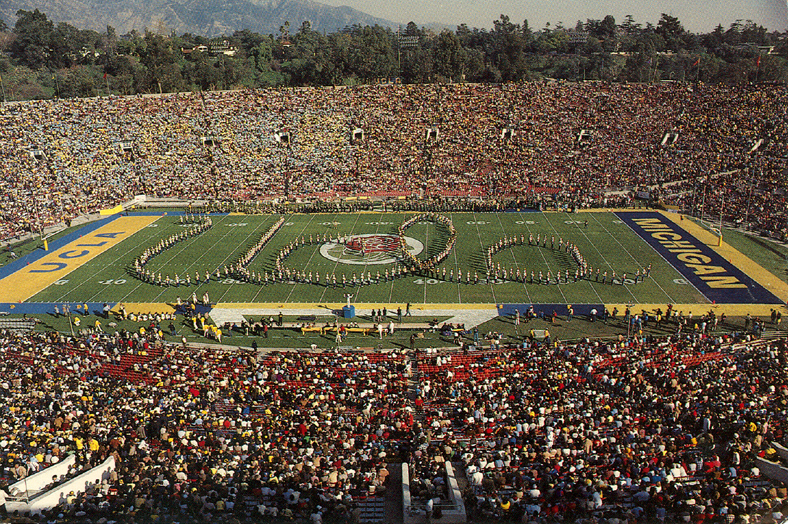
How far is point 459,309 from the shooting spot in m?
28.6

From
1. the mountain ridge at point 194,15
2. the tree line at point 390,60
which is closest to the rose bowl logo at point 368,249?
the mountain ridge at point 194,15

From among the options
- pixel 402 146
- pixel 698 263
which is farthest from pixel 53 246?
pixel 698 263

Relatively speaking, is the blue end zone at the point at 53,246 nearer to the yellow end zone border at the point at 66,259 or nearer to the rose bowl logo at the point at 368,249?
the yellow end zone border at the point at 66,259

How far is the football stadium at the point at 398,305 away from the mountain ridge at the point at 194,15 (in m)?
15.1

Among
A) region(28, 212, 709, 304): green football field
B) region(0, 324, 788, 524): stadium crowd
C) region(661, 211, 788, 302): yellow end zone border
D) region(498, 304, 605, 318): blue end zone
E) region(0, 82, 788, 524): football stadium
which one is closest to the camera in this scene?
region(0, 324, 788, 524): stadium crowd

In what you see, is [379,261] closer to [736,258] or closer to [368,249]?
[368,249]

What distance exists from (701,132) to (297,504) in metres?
52.0

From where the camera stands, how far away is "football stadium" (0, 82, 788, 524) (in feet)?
44.4

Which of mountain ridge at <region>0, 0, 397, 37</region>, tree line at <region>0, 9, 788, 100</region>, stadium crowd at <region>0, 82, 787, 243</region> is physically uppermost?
mountain ridge at <region>0, 0, 397, 37</region>

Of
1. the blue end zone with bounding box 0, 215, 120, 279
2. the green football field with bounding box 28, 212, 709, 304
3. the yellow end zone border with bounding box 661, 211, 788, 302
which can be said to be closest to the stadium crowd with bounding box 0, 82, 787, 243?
the blue end zone with bounding box 0, 215, 120, 279

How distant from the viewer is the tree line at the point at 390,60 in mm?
71938

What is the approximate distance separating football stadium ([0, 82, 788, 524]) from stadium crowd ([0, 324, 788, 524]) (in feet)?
0.27

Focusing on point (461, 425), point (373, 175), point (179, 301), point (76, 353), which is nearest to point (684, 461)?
point (461, 425)

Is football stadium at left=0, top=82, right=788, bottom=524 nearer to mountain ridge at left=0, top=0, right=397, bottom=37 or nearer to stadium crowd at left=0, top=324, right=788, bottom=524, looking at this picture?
stadium crowd at left=0, top=324, right=788, bottom=524
